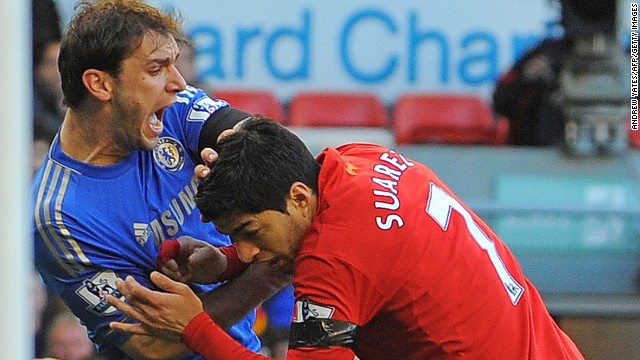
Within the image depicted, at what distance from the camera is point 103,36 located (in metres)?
2.51

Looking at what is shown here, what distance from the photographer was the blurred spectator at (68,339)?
4.62 metres

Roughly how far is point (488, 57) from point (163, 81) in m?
4.74

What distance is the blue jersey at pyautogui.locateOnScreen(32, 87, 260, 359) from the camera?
2561 millimetres

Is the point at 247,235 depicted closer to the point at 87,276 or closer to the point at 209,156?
the point at 209,156

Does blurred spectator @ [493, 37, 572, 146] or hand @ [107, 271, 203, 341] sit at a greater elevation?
hand @ [107, 271, 203, 341]

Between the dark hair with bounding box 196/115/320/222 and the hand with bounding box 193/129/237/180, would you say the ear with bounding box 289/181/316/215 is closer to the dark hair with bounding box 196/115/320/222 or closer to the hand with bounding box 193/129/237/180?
the dark hair with bounding box 196/115/320/222

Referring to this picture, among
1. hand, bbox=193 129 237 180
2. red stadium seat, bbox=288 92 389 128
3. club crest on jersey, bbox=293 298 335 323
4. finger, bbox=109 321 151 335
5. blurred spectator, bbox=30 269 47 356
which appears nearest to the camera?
club crest on jersey, bbox=293 298 335 323

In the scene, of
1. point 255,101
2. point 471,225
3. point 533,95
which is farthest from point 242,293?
point 255,101

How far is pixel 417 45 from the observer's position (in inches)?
280

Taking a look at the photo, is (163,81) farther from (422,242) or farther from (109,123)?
(422,242)

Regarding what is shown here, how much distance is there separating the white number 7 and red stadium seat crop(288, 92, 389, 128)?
167 inches

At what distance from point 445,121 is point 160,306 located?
4.31 meters

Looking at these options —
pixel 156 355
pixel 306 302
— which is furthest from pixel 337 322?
pixel 156 355

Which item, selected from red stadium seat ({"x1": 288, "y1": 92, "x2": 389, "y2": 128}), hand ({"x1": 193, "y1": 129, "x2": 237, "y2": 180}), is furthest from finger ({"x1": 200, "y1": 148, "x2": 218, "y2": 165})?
red stadium seat ({"x1": 288, "y1": 92, "x2": 389, "y2": 128})
